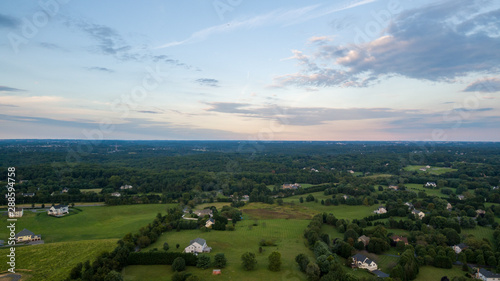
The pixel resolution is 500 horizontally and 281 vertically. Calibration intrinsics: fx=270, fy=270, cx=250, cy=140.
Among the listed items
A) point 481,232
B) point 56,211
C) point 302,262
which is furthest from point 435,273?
point 56,211

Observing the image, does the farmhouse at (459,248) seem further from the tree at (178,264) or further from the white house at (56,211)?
the white house at (56,211)

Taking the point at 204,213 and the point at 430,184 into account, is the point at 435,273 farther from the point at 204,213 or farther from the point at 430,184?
the point at 430,184

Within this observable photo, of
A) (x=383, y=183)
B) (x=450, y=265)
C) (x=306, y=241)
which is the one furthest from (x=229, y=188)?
(x=450, y=265)

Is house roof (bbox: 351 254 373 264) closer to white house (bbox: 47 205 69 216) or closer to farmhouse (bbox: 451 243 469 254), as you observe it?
farmhouse (bbox: 451 243 469 254)

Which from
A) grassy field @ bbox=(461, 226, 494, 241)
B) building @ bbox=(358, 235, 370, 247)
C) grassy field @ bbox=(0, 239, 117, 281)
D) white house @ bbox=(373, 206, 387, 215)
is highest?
building @ bbox=(358, 235, 370, 247)

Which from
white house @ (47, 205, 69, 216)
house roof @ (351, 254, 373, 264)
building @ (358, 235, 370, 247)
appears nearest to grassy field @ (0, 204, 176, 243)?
white house @ (47, 205, 69, 216)

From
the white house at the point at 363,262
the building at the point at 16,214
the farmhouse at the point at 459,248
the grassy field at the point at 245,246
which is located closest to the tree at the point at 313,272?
the grassy field at the point at 245,246

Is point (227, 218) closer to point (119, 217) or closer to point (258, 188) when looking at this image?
point (119, 217)
